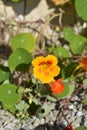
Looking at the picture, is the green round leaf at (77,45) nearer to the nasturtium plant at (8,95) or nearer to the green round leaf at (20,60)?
the green round leaf at (20,60)

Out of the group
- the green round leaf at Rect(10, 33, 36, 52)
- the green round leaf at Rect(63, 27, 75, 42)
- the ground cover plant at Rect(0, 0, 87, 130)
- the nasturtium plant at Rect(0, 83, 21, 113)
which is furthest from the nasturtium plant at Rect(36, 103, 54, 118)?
Result: the green round leaf at Rect(63, 27, 75, 42)

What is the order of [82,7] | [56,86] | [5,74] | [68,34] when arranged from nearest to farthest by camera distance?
1. [56,86]
2. [5,74]
3. [82,7]
4. [68,34]

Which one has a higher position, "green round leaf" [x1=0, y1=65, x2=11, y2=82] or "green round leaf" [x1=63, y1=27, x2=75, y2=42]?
"green round leaf" [x1=63, y1=27, x2=75, y2=42]

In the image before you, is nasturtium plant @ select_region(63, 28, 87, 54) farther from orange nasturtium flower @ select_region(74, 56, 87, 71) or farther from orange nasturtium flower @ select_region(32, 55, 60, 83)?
orange nasturtium flower @ select_region(32, 55, 60, 83)

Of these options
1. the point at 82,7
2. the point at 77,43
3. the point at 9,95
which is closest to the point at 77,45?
the point at 77,43

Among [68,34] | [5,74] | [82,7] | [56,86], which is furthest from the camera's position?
[68,34]

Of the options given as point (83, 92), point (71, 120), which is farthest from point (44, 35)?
point (71, 120)

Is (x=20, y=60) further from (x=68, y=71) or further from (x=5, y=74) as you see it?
(x=68, y=71)
